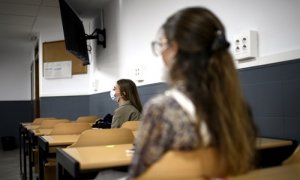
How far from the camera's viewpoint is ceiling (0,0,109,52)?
4.86 meters

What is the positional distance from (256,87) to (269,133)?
31 centimetres

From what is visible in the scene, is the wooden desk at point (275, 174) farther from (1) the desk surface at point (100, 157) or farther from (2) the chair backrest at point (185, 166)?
(1) the desk surface at point (100, 157)

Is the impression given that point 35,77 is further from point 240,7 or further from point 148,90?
point 240,7

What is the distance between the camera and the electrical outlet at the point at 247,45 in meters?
2.15

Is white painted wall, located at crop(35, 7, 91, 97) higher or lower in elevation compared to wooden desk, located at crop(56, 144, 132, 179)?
higher

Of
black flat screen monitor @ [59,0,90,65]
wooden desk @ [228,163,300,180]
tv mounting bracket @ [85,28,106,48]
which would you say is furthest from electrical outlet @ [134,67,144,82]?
wooden desk @ [228,163,300,180]

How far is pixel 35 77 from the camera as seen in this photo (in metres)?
7.38

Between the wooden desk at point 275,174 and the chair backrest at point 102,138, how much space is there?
3.26 feet

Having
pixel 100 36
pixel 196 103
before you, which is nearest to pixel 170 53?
pixel 196 103

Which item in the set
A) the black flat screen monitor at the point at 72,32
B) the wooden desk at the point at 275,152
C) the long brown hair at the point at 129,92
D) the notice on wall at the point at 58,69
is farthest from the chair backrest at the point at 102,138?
the notice on wall at the point at 58,69

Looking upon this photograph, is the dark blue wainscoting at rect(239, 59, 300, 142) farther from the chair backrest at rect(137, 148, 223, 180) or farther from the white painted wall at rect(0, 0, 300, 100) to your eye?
the chair backrest at rect(137, 148, 223, 180)

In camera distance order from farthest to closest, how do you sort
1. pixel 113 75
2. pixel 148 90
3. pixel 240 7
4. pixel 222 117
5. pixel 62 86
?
1. pixel 62 86
2. pixel 113 75
3. pixel 148 90
4. pixel 240 7
5. pixel 222 117

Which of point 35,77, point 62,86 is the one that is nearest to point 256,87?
point 62,86

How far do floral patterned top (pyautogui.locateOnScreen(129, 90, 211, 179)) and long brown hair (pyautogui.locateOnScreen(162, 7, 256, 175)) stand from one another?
4 cm
